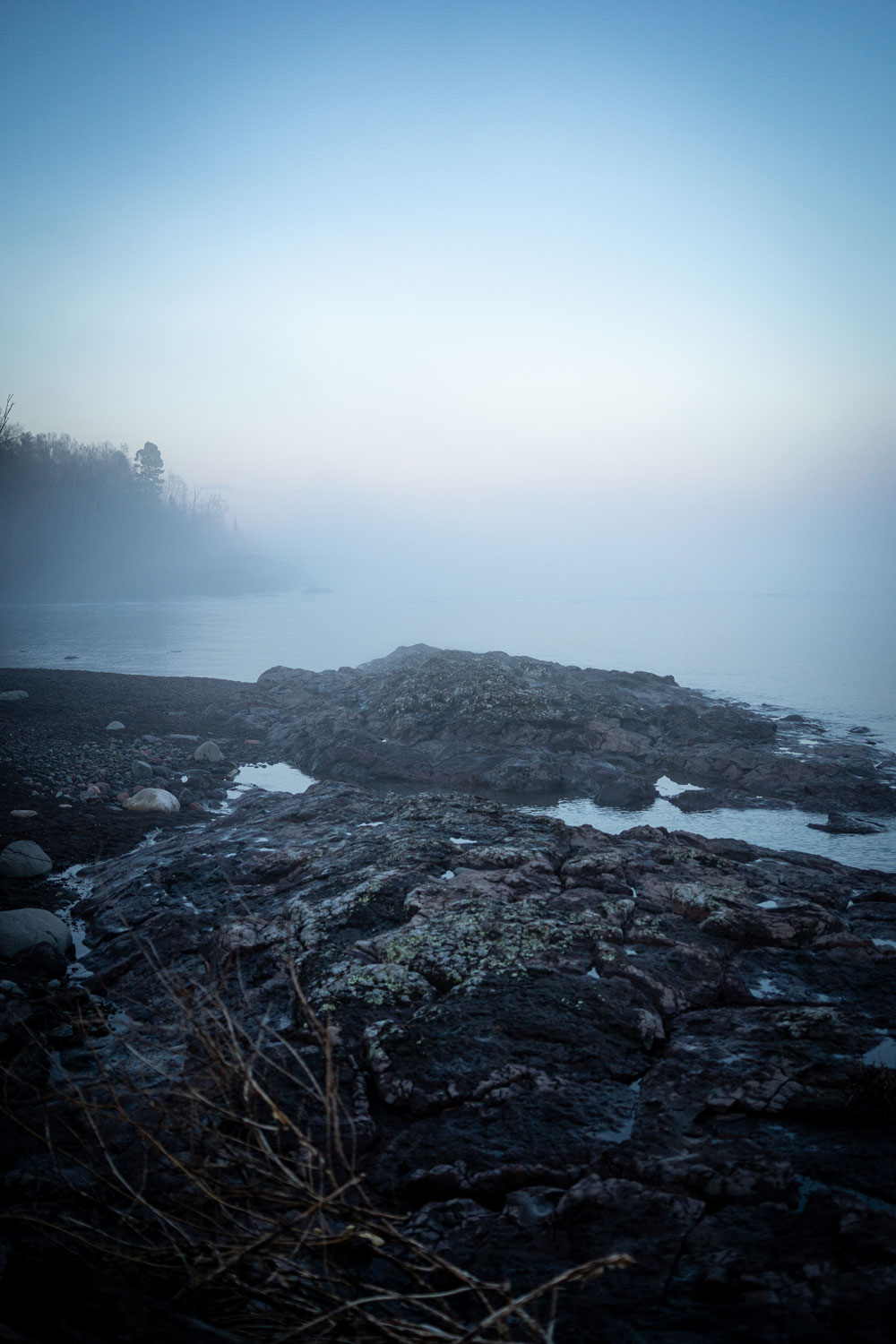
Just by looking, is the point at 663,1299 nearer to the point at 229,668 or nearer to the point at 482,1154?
the point at 482,1154

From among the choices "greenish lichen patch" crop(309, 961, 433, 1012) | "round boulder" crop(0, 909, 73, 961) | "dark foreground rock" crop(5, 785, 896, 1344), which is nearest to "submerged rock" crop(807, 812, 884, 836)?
"dark foreground rock" crop(5, 785, 896, 1344)

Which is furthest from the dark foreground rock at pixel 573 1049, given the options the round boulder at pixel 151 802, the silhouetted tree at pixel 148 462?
the silhouetted tree at pixel 148 462

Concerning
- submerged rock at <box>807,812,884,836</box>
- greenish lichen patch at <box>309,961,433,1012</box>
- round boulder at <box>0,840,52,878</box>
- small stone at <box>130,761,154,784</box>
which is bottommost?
round boulder at <box>0,840,52,878</box>

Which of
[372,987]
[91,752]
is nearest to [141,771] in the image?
[91,752]

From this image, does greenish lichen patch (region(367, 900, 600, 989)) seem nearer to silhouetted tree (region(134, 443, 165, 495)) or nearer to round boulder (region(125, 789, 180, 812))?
round boulder (region(125, 789, 180, 812))

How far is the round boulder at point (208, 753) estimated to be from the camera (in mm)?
18469

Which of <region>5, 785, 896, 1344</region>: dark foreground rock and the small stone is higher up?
<region>5, 785, 896, 1344</region>: dark foreground rock

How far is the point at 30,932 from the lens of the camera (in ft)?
25.6

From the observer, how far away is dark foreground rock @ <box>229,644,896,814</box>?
662 inches

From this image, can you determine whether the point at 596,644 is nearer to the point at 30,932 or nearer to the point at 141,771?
the point at 141,771

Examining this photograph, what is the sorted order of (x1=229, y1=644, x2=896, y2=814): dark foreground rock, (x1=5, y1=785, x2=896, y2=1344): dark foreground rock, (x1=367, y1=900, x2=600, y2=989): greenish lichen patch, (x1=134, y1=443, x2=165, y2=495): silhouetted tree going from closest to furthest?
(x1=5, y1=785, x2=896, y2=1344): dark foreground rock < (x1=367, y1=900, x2=600, y2=989): greenish lichen patch < (x1=229, y1=644, x2=896, y2=814): dark foreground rock < (x1=134, y1=443, x2=165, y2=495): silhouetted tree

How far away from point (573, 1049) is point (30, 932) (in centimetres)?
636

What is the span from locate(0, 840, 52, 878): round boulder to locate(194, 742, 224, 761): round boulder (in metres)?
7.83

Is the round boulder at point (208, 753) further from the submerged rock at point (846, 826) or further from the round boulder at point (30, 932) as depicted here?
the submerged rock at point (846, 826)
